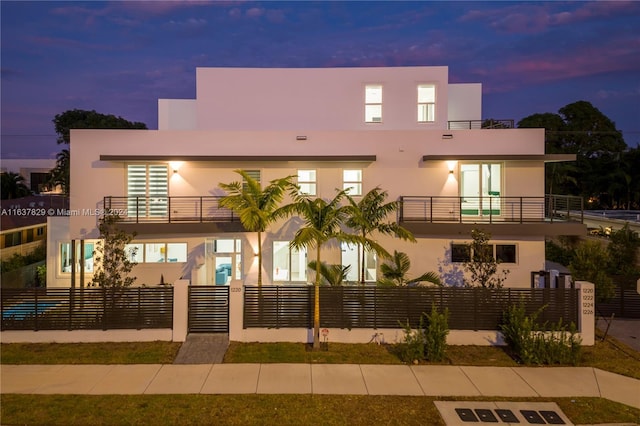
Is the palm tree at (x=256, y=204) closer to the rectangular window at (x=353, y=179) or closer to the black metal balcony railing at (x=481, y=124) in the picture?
the rectangular window at (x=353, y=179)

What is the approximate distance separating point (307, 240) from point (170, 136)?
800 centimetres

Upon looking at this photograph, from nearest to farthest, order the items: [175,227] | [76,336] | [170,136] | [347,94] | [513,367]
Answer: [513,367]
[76,336]
[175,227]
[170,136]
[347,94]

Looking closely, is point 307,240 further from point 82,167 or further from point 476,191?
point 82,167

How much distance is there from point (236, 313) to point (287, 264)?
15.6ft

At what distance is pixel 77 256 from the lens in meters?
16.9

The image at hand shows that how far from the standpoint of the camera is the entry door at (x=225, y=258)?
52.4 feet

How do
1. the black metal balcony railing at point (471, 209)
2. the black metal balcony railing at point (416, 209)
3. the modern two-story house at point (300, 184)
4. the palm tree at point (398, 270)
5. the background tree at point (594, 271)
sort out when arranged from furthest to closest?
1. the black metal balcony railing at point (471, 209)
2. the black metal balcony railing at point (416, 209)
3. the modern two-story house at point (300, 184)
4. the palm tree at point (398, 270)
5. the background tree at point (594, 271)

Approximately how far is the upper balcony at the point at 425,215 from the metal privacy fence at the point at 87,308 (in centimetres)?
372

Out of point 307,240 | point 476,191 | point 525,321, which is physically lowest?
point 525,321

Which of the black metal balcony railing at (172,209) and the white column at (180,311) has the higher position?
the black metal balcony railing at (172,209)

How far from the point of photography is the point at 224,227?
49.2 feet

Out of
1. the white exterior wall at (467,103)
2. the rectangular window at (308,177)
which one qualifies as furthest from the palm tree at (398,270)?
the white exterior wall at (467,103)

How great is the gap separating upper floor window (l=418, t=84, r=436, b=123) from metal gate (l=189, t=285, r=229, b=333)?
11.4 metres

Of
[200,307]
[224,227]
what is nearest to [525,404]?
[200,307]
